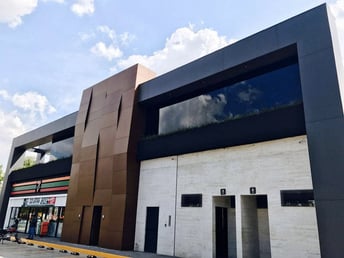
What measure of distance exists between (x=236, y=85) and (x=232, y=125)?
2.62m

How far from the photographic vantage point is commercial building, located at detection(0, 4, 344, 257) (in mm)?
9430

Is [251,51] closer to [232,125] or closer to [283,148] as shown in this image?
[232,125]

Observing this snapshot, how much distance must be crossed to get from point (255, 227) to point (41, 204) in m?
17.7

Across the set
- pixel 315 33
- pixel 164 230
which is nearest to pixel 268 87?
pixel 315 33

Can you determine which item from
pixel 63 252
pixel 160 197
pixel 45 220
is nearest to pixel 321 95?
pixel 160 197

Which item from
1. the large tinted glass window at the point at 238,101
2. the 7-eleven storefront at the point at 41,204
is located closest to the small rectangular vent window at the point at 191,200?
the large tinted glass window at the point at 238,101

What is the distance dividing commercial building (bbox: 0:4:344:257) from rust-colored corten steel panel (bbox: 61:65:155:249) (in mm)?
76

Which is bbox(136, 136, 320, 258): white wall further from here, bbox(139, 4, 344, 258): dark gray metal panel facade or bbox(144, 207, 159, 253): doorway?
bbox(139, 4, 344, 258): dark gray metal panel facade

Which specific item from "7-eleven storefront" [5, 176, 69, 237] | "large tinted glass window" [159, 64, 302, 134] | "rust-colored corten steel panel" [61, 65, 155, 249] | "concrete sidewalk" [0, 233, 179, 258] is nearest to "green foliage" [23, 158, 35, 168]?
"7-eleven storefront" [5, 176, 69, 237]

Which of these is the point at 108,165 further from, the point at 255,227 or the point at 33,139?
the point at 33,139

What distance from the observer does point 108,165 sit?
16.2 metres

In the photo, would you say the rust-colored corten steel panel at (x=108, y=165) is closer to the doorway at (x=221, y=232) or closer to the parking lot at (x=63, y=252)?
the parking lot at (x=63, y=252)

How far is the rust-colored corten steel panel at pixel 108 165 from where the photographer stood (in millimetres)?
14823

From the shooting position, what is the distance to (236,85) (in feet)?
45.1
